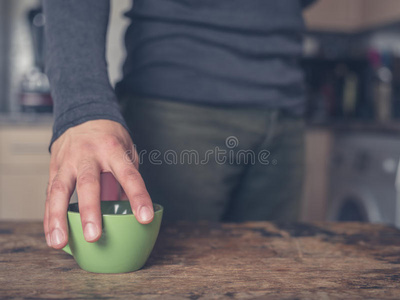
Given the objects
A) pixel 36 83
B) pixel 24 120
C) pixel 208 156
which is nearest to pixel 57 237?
pixel 208 156

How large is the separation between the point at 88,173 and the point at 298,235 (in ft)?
1.03

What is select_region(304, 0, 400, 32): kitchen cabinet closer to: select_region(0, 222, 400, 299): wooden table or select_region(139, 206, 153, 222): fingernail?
select_region(0, 222, 400, 299): wooden table

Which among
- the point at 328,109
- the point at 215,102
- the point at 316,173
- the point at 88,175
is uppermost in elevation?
the point at 328,109

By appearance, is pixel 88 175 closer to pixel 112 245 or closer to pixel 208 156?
pixel 112 245

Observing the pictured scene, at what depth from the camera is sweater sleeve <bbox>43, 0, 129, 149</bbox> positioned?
0.53 metres

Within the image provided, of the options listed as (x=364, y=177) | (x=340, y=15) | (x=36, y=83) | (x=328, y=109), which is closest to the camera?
(x=364, y=177)

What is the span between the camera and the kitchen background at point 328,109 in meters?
1.93

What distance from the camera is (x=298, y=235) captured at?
0.61m

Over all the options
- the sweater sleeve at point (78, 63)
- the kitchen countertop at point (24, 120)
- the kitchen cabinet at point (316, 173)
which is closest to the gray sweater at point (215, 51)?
the sweater sleeve at point (78, 63)

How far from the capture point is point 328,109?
2641 millimetres

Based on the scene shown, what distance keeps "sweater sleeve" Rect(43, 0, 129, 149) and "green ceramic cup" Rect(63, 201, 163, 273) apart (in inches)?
5.3

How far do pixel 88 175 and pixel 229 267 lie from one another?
0.57 feet

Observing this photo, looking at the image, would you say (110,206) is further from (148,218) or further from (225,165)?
(225,165)

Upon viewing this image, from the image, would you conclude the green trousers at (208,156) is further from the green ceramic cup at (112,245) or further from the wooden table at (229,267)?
the green ceramic cup at (112,245)
